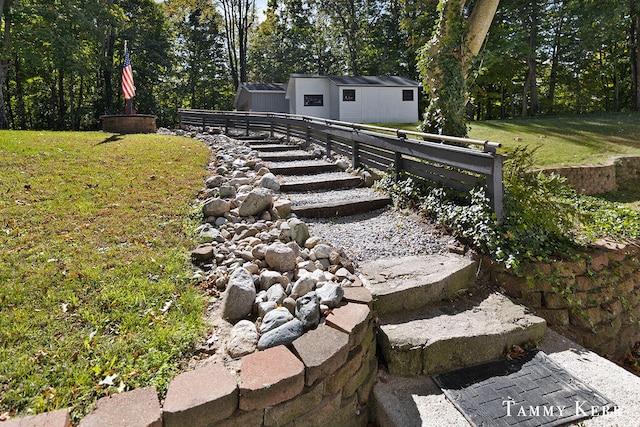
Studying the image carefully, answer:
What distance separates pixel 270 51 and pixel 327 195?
29198 mm

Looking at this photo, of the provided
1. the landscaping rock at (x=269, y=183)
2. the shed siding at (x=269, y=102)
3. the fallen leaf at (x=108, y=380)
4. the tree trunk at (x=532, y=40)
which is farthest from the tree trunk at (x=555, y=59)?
the fallen leaf at (x=108, y=380)

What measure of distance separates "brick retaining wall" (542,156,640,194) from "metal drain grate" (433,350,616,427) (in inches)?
271

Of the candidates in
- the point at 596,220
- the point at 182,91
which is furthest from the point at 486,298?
the point at 182,91

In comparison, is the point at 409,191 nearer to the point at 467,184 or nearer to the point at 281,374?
the point at 467,184

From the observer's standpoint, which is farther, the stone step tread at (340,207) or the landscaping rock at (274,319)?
the stone step tread at (340,207)

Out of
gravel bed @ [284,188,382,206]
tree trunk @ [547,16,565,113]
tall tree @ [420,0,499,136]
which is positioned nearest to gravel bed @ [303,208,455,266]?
gravel bed @ [284,188,382,206]

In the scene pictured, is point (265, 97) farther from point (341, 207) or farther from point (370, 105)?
point (341, 207)

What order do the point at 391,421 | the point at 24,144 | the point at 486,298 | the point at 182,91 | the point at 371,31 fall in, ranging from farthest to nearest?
the point at 182,91 → the point at 371,31 → the point at 24,144 → the point at 486,298 → the point at 391,421

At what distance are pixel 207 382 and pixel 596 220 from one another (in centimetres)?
480

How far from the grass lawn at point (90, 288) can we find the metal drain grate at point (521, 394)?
175 centimetres

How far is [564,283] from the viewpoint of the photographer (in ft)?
11.1

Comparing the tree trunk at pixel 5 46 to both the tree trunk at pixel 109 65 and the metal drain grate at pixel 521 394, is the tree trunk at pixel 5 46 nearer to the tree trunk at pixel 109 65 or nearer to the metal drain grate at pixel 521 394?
the tree trunk at pixel 109 65

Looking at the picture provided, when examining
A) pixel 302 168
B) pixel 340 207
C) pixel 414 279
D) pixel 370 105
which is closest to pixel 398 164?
pixel 340 207

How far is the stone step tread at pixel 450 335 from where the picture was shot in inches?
102
